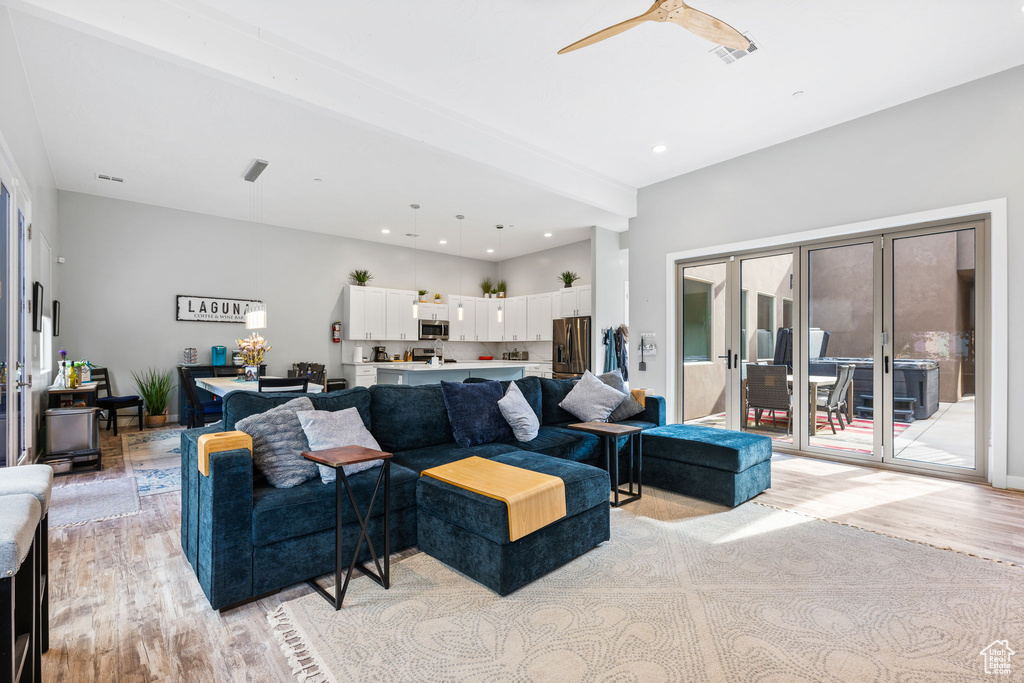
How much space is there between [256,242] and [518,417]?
5.87m

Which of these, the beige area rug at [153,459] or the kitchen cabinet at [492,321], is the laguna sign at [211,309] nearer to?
the beige area rug at [153,459]

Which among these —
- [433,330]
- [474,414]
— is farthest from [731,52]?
[433,330]

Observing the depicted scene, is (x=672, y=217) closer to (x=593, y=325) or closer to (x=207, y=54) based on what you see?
(x=593, y=325)

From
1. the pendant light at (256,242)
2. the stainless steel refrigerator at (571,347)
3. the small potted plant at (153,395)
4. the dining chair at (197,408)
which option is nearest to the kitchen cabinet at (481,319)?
the stainless steel refrigerator at (571,347)

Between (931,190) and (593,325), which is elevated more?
(931,190)

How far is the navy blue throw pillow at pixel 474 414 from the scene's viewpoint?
3361 mm

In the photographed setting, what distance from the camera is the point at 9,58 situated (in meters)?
2.96

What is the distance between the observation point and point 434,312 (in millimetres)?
9062

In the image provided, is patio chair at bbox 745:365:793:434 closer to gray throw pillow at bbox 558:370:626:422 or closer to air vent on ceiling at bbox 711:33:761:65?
gray throw pillow at bbox 558:370:626:422

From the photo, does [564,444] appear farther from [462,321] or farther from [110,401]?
[462,321]

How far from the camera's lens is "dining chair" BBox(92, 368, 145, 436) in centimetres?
589

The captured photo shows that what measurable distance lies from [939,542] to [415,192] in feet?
18.4

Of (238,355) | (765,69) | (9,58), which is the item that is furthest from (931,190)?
(238,355)

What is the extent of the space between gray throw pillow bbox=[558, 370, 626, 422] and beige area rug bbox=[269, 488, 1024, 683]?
1.45 meters
